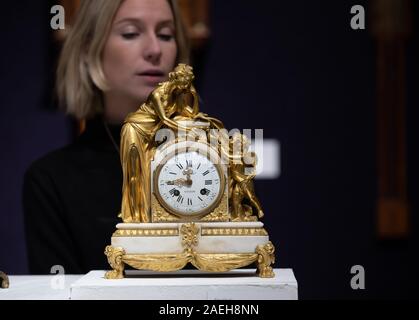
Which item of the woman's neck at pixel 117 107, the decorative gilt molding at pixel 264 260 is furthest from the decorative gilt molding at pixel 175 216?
the woman's neck at pixel 117 107

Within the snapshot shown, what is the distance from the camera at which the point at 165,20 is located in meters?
2.71

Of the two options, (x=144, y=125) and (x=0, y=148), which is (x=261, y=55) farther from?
(x=0, y=148)

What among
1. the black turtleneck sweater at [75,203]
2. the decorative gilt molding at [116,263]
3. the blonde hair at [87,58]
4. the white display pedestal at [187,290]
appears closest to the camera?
the white display pedestal at [187,290]

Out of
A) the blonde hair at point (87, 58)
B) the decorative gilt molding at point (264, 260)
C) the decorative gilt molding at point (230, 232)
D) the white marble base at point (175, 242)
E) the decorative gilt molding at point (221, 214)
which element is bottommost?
the decorative gilt molding at point (264, 260)

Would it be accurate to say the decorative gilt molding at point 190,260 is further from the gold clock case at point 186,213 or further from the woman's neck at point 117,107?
the woman's neck at point 117,107

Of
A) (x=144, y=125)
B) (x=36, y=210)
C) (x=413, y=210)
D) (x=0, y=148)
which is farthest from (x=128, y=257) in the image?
(x=413, y=210)

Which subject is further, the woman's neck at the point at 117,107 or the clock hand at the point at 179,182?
the woman's neck at the point at 117,107

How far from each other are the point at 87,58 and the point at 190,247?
78cm

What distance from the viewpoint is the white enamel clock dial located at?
92.1 inches

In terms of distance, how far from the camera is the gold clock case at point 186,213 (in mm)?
2340

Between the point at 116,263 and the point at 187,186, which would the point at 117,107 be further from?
the point at 116,263

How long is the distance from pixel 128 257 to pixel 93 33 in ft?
2.65

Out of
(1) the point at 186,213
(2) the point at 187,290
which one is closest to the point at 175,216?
→ (1) the point at 186,213

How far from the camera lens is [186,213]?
2340mm
